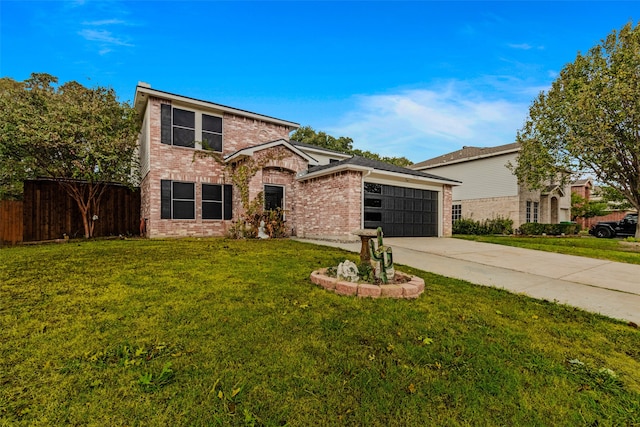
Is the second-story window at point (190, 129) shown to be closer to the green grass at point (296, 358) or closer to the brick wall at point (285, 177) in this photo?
the brick wall at point (285, 177)

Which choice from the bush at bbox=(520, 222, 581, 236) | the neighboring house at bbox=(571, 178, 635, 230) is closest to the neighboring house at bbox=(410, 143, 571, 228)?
the bush at bbox=(520, 222, 581, 236)

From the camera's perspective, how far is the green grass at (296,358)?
184 cm

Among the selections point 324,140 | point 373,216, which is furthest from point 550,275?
point 324,140

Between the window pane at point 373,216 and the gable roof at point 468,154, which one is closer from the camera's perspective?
the window pane at point 373,216

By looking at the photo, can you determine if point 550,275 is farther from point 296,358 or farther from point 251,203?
point 251,203

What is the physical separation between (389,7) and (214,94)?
352 inches

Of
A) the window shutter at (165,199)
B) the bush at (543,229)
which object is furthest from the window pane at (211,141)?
the bush at (543,229)

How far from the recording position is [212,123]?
1224cm

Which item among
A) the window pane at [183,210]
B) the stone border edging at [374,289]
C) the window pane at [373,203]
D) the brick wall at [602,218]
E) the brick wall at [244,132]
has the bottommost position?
the stone border edging at [374,289]

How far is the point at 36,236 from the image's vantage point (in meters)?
10.3

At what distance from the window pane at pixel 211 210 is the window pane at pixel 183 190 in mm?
663

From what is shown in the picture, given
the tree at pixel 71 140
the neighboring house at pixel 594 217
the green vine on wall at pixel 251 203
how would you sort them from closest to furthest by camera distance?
the tree at pixel 71 140 → the green vine on wall at pixel 251 203 → the neighboring house at pixel 594 217

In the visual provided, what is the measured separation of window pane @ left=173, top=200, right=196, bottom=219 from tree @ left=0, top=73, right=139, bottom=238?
2.85 metres

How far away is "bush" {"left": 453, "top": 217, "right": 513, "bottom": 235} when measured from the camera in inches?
734
